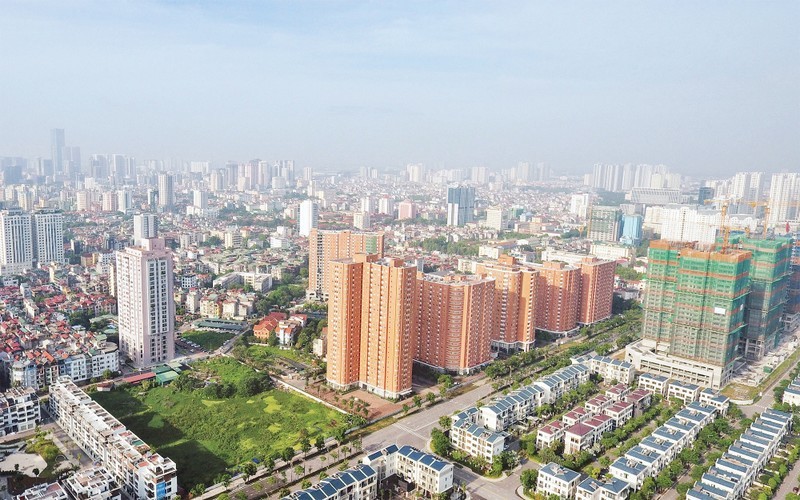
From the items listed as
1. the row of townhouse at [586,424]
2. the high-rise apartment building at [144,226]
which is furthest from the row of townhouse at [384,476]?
the high-rise apartment building at [144,226]

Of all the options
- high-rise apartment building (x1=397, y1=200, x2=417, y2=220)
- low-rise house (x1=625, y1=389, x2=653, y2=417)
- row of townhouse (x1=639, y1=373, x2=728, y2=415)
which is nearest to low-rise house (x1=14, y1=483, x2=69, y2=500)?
low-rise house (x1=625, y1=389, x2=653, y2=417)

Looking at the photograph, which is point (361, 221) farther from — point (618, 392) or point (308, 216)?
point (618, 392)

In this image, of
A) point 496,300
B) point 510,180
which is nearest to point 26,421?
point 496,300

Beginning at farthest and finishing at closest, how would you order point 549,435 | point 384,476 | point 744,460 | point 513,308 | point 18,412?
point 513,308 < point 18,412 < point 549,435 < point 744,460 < point 384,476

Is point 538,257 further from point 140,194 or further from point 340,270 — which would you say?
point 140,194

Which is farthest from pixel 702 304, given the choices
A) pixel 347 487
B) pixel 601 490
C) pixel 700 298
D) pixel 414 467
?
pixel 347 487

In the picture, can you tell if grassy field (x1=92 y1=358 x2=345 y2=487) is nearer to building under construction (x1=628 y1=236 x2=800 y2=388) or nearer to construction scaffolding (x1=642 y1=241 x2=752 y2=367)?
building under construction (x1=628 y1=236 x2=800 y2=388)

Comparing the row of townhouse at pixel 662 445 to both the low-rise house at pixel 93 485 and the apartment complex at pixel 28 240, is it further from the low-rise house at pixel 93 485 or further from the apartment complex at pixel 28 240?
the apartment complex at pixel 28 240
